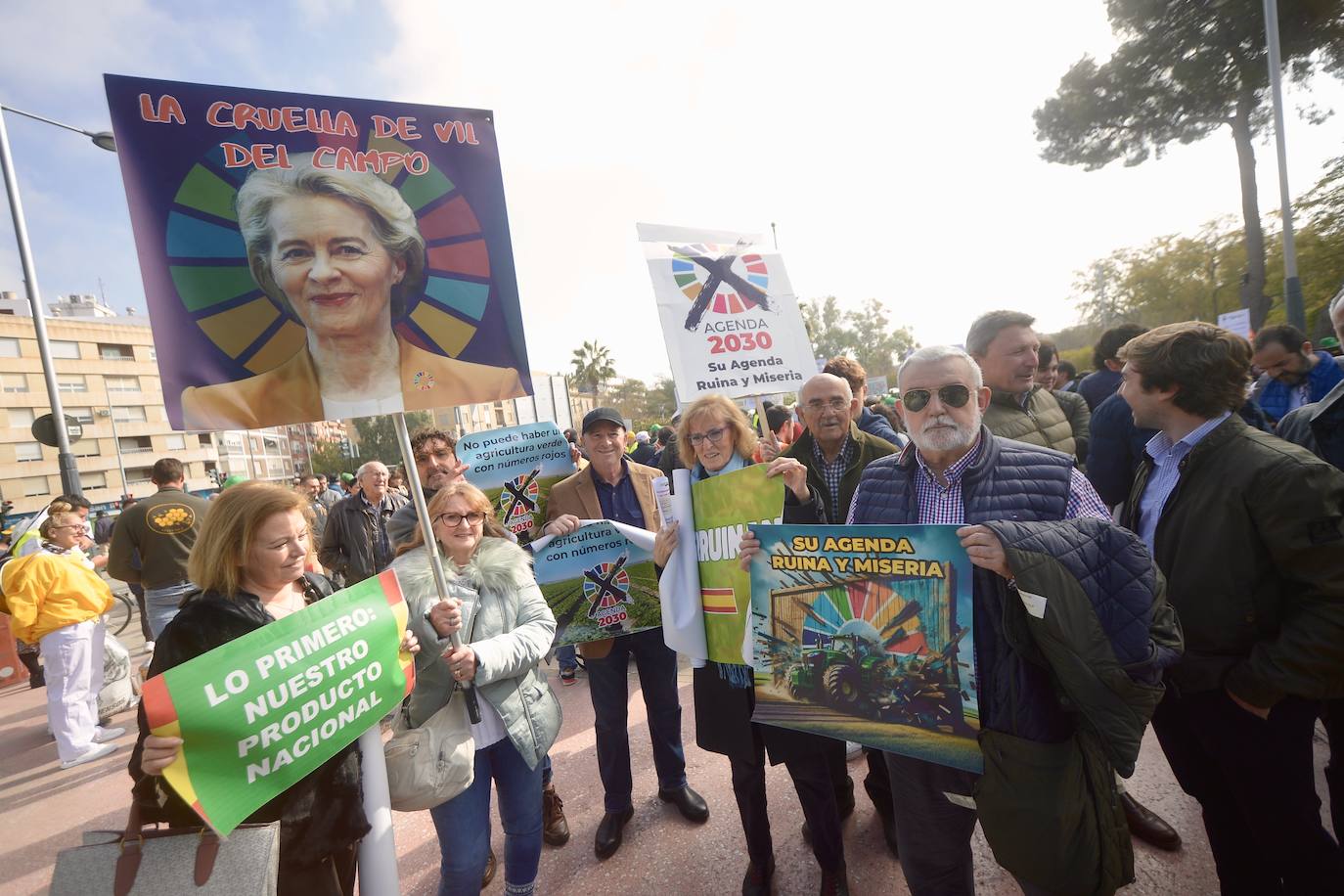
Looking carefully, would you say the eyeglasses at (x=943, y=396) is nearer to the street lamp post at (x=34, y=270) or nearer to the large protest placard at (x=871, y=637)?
the large protest placard at (x=871, y=637)

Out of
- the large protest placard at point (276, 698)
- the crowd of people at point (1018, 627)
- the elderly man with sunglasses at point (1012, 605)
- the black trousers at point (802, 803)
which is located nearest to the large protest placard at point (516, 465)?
the crowd of people at point (1018, 627)

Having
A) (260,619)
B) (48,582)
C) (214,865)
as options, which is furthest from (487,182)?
(48,582)

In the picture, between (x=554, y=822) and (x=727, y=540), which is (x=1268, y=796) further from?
(x=554, y=822)

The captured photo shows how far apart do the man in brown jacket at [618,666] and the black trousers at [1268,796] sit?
83.7 inches

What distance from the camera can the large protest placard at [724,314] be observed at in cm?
306

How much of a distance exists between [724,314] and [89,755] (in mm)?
6155

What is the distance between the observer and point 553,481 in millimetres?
4008

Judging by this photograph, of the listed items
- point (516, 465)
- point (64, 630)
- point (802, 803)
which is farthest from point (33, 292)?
point (802, 803)

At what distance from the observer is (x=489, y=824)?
228 centimetres

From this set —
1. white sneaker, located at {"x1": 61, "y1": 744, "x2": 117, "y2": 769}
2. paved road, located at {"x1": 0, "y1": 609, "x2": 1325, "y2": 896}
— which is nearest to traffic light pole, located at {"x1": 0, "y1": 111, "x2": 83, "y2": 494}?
white sneaker, located at {"x1": 61, "y1": 744, "x2": 117, "y2": 769}

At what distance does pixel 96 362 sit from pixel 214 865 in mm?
69475

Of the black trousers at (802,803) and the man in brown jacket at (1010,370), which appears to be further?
the man in brown jacket at (1010,370)

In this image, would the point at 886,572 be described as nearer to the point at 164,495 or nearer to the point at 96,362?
the point at 164,495

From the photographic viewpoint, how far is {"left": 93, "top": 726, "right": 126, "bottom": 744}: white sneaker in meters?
5.19
